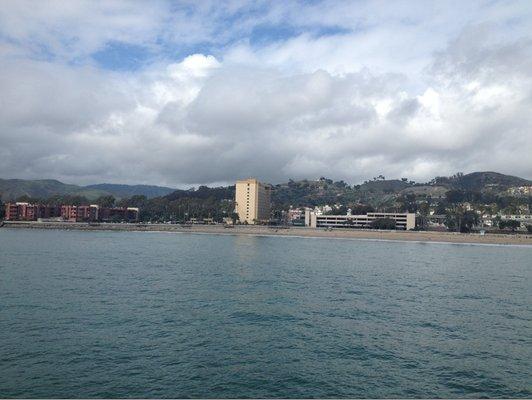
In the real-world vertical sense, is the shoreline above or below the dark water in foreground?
above

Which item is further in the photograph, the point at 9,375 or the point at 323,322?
the point at 323,322

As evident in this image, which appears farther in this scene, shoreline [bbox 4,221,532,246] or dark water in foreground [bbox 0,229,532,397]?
shoreline [bbox 4,221,532,246]

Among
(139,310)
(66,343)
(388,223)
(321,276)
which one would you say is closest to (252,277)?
(321,276)

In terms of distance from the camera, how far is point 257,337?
23672 millimetres

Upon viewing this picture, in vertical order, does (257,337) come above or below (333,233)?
below

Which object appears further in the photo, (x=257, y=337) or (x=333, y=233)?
(x=333, y=233)

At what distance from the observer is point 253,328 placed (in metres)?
25.5

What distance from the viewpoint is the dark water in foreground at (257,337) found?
56.9 feet

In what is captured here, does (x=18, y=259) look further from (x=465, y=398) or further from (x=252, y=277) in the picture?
(x=465, y=398)

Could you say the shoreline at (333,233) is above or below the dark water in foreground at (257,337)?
above

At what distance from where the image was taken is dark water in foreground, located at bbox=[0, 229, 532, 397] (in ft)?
56.9

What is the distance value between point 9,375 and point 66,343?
4.13 meters

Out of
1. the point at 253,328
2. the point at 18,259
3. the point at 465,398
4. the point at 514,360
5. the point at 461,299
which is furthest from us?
the point at 18,259

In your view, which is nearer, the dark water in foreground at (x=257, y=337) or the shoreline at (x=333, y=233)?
the dark water in foreground at (x=257, y=337)
